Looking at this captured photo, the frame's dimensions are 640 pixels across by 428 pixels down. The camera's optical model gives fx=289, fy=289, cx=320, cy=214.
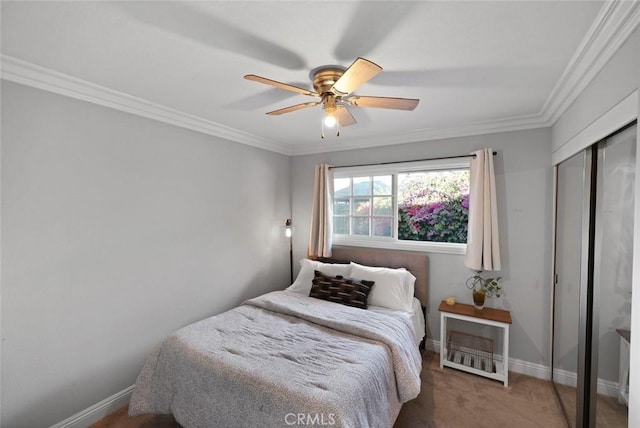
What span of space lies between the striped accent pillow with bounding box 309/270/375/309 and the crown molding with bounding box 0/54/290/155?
6.16 feet

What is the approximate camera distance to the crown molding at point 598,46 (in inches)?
47.4

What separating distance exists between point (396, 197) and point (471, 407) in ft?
6.90

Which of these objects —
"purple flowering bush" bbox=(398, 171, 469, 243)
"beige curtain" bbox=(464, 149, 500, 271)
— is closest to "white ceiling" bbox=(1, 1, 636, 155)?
"beige curtain" bbox=(464, 149, 500, 271)

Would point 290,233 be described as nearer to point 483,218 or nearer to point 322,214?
point 322,214

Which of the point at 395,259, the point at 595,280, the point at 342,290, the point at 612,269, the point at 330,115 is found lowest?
the point at 342,290

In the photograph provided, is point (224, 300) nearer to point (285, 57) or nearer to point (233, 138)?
point (233, 138)

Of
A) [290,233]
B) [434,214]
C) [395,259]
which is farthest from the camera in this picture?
[290,233]

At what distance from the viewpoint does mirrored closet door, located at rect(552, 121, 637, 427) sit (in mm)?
1437

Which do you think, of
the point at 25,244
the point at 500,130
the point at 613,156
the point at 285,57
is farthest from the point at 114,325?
the point at 500,130

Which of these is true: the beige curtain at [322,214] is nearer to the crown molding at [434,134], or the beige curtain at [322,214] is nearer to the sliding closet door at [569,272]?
the crown molding at [434,134]

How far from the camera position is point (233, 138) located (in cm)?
322

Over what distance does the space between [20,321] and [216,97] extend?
77.6 inches

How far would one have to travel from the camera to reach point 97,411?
218 cm

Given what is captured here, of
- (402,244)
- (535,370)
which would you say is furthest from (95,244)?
(535,370)
